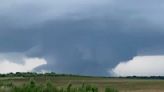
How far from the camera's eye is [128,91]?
12694 centimetres

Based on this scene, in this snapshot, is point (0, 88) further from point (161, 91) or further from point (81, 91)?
point (161, 91)

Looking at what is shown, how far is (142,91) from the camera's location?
127750 millimetres

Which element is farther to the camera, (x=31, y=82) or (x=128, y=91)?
(x=128, y=91)

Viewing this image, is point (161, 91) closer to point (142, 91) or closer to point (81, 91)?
point (142, 91)

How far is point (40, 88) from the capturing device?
73375 mm

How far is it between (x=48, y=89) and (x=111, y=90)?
8729 mm

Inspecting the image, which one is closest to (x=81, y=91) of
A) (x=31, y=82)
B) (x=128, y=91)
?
(x=31, y=82)

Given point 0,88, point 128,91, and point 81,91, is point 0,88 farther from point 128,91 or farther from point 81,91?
point 128,91

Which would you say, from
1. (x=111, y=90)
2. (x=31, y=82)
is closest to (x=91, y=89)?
(x=111, y=90)

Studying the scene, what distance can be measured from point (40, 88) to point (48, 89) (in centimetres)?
104

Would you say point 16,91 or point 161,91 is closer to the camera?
point 16,91

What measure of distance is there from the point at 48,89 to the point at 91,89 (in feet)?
19.3

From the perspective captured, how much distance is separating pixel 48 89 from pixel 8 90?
5.38 meters

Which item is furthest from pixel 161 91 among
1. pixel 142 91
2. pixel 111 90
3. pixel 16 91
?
pixel 16 91
